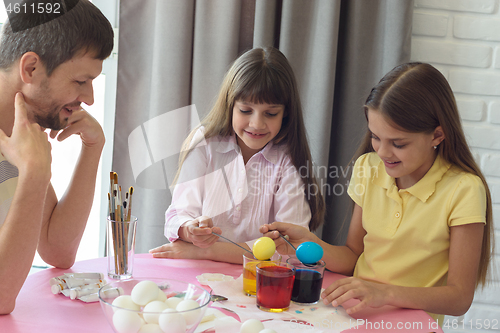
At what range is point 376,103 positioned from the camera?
126 cm

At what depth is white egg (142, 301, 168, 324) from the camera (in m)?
0.67

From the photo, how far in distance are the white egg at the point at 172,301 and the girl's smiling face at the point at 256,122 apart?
797 mm

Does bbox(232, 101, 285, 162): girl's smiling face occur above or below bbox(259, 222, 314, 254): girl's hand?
above

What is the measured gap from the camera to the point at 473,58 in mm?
1745

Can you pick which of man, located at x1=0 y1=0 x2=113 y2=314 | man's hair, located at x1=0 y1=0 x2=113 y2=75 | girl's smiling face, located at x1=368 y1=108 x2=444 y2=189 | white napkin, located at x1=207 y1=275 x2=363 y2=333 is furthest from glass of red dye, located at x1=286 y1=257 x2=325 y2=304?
man's hair, located at x1=0 y1=0 x2=113 y2=75

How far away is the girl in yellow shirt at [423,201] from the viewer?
116 cm

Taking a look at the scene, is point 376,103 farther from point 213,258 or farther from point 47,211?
point 47,211

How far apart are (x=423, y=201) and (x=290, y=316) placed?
0.58 m

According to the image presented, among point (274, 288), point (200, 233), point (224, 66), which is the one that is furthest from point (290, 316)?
point (224, 66)

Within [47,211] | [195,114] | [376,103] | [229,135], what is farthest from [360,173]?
[47,211]

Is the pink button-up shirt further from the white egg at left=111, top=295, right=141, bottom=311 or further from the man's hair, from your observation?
the white egg at left=111, top=295, right=141, bottom=311

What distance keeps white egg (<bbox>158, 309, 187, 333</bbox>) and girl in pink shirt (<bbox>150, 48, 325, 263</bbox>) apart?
75 cm

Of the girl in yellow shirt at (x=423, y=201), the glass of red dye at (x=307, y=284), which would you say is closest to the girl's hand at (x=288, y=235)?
the girl in yellow shirt at (x=423, y=201)

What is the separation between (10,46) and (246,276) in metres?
0.75
